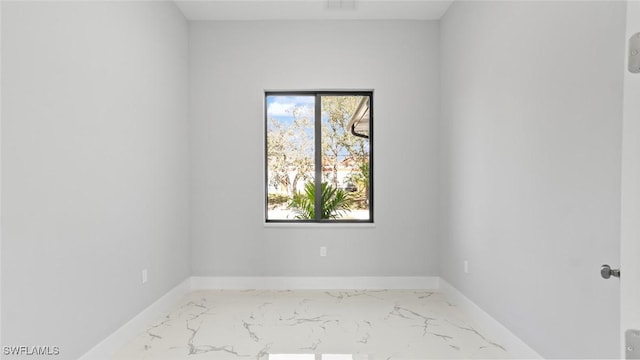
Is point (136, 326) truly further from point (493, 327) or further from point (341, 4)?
point (341, 4)

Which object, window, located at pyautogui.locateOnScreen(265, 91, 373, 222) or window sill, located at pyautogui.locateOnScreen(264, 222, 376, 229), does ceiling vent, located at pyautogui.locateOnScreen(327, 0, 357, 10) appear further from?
window sill, located at pyautogui.locateOnScreen(264, 222, 376, 229)

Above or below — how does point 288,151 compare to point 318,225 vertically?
above

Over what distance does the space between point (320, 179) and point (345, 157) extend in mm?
359

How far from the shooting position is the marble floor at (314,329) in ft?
8.16

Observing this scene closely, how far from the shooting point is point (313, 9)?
12.1ft

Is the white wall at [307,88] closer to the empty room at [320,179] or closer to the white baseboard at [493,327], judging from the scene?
the empty room at [320,179]

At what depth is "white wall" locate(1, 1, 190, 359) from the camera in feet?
5.76

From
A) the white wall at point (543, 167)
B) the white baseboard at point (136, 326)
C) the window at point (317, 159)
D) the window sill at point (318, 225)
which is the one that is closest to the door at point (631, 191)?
the white wall at point (543, 167)

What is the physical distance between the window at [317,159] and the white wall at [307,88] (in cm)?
19

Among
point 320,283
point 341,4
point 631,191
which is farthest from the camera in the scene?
point 320,283

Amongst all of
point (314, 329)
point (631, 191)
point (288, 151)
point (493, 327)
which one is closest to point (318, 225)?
point (288, 151)

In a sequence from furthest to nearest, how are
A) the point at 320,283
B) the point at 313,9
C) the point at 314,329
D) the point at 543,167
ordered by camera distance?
the point at 320,283 < the point at 313,9 < the point at 314,329 < the point at 543,167

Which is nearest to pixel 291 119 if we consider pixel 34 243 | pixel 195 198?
pixel 195 198

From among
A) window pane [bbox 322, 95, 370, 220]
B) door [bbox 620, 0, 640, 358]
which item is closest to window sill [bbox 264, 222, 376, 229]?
window pane [bbox 322, 95, 370, 220]
